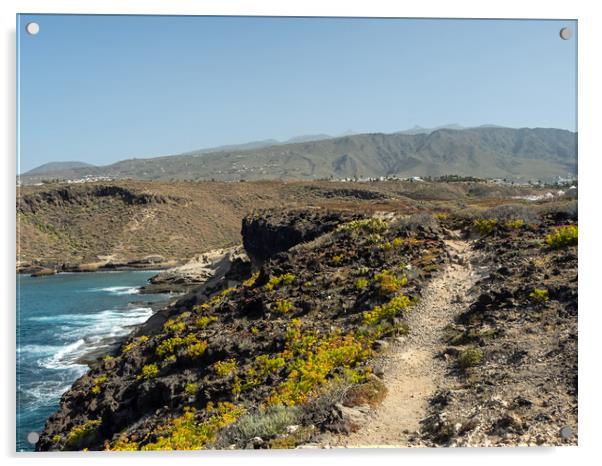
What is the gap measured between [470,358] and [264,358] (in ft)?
11.0

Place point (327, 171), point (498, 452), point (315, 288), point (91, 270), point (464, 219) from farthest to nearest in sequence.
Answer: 1. point (327, 171)
2. point (91, 270)
3. point (464, 219)
4. point (315, 288)
5. point (498, 452)

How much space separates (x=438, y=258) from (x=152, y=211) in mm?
56379

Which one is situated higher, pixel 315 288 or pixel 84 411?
pixel 315 288

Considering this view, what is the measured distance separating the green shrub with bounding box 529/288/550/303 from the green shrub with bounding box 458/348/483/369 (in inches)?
78.4

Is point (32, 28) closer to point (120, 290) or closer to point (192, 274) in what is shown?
point (120, 290)

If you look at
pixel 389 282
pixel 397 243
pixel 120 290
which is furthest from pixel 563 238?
pixel 120 290

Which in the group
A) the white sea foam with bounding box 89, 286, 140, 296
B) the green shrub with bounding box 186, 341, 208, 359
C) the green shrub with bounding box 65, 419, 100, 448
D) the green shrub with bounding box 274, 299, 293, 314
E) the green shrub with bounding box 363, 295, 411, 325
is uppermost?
the green shrub with bounding box 363, 295, 411, 325

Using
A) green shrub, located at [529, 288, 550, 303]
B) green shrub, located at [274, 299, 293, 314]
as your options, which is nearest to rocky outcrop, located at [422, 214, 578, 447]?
green shrub, located at [529, 288, 550, 303]

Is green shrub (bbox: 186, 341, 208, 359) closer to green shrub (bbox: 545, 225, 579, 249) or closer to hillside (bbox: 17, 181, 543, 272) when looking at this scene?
green shrub (bbox: 545, 225, 579, 249)

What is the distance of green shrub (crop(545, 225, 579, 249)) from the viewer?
38.5ft

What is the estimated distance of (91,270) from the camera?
5050 centimetres

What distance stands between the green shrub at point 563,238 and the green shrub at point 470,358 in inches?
186
